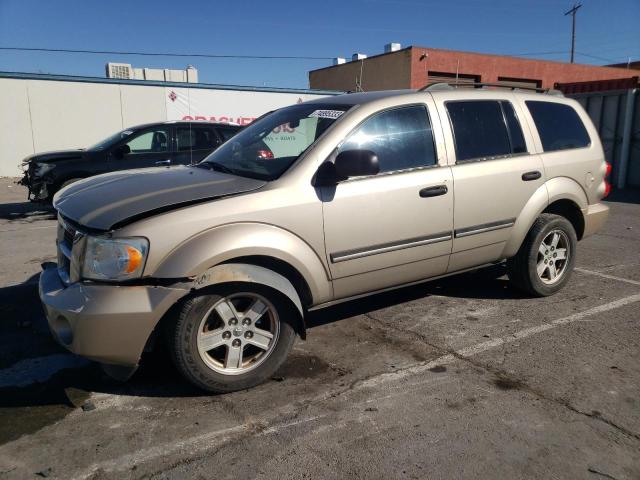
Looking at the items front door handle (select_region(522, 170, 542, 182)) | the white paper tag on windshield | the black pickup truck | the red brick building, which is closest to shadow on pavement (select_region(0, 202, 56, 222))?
the black pickup truck

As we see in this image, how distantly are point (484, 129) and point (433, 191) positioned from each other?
88 centimetres

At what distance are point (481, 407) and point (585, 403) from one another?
2.01 feet

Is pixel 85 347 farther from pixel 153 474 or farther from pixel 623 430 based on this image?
pixel 623 430

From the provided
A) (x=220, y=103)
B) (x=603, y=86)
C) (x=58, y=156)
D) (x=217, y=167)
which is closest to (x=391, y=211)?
(x=217, y=167)

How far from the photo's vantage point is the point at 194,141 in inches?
378

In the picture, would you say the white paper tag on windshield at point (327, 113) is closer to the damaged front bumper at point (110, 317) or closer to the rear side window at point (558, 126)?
the damaged front bumper at point (110, 317)

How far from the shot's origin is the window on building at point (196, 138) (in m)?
9.58

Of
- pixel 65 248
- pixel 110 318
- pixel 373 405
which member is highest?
pixel 65 248

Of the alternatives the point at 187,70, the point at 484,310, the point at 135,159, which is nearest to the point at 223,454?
the point at 484,310

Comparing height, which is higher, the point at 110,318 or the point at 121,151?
the point at 121,151

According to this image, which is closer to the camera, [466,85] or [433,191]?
[433,191]

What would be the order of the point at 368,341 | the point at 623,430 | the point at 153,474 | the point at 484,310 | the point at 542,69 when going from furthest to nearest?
the point at 542,69 → the point at 484,310 → the point at 368,341 → the point at 623,430 → the point at 153,474

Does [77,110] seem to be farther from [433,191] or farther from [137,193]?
[433,191]

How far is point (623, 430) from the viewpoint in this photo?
9.21 ft
